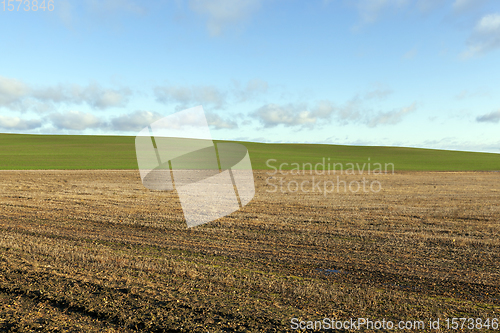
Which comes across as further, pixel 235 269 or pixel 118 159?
pixel 118 159

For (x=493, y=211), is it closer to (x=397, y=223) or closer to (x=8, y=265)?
(x=397, y=223)

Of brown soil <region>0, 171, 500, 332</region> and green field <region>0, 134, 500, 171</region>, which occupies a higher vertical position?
green field <region>0, 134, 500, 171</region>

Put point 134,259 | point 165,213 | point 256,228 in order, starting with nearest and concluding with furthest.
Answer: point 134,259 < point 256,228 < point 165,213

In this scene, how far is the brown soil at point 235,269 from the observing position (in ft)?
17.9

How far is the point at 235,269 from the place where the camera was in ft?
25.7

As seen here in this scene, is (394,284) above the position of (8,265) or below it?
below

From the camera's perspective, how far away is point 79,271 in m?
7.20

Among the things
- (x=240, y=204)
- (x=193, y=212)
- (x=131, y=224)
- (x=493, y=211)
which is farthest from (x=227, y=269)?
(x=493, y=211)

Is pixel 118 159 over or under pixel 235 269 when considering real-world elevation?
over

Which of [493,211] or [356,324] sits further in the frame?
[493,211]

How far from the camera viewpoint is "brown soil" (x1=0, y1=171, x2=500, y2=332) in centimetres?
545

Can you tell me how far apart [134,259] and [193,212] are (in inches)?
276

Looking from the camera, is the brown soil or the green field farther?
the green field

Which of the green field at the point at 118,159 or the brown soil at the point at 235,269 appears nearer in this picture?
the brown soil at the point at 235,269
